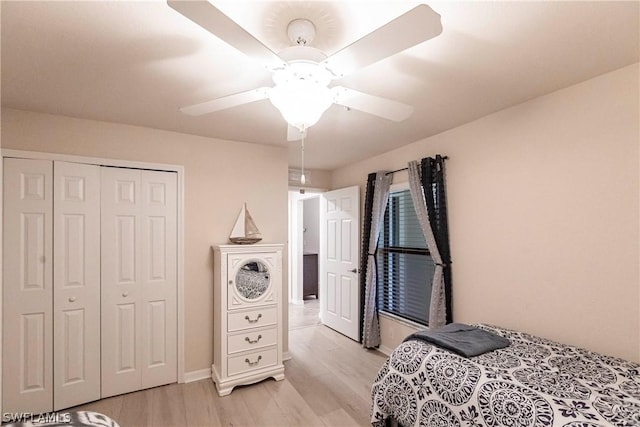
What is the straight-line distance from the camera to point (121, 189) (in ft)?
8.77

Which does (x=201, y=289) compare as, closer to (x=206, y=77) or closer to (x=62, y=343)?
(x=62, y=343)

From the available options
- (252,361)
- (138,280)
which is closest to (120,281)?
(138,280)

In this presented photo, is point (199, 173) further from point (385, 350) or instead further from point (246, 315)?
point (385, 350)

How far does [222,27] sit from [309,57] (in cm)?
37

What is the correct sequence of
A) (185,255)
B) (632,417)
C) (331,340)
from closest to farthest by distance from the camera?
(632,417)
(185,255)
(331,340)

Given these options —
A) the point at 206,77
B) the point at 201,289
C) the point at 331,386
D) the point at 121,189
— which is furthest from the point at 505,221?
the point at 121,189

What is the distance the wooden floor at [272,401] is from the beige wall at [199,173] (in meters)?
0.36

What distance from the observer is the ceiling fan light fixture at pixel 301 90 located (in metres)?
1.29

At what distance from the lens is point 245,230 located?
10.3ft

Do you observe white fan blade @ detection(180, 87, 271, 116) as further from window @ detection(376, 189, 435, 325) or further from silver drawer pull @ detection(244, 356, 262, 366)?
window @ detection(376, 189, 435, 325)

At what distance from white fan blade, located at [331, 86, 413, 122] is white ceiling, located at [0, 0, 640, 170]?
28cm

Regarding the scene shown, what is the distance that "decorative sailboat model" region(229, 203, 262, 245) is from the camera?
303cm

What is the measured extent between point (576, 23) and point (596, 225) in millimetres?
1182

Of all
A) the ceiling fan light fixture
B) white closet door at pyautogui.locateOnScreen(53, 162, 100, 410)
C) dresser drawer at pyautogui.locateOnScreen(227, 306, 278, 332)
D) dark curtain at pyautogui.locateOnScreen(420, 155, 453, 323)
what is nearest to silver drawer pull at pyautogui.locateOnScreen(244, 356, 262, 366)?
dresser drawer at pyautogui.locateOnScreen(227, 306, 278, 332)
